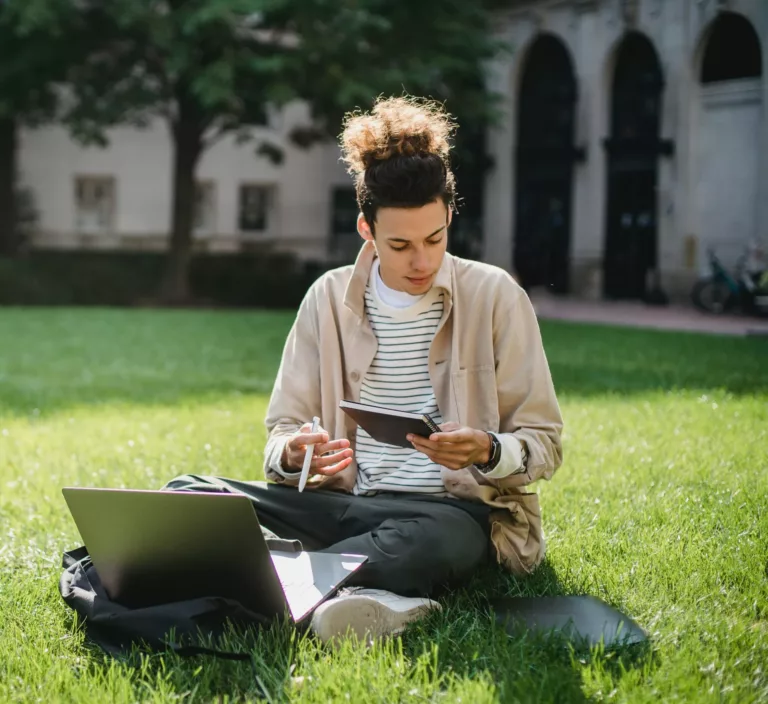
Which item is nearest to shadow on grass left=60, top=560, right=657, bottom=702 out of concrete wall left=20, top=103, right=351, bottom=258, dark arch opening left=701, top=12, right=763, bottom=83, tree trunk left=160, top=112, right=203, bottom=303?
dark arch opening left=701, top=12, right=763, bottom=83

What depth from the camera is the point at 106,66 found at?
20688 millimetres

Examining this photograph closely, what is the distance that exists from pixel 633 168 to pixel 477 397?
62.7ft

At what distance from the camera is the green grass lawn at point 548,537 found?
8.78ft

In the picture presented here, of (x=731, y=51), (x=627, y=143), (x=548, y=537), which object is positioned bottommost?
(x=548, y=537)

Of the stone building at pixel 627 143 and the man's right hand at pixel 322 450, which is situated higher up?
the stone building at pixel 627 143

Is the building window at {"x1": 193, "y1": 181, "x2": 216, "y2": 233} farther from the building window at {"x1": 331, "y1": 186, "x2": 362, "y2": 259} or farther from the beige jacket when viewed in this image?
the beige jacket

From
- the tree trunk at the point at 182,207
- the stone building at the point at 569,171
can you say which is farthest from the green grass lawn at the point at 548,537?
the tree trunk at the point at 182,207

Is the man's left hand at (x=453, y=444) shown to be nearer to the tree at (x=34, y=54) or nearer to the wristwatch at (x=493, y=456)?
the wristwatch at (x=493, y=456)

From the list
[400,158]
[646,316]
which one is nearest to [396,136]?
[400,158]

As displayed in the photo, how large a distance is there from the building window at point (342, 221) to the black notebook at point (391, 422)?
26.5 metres

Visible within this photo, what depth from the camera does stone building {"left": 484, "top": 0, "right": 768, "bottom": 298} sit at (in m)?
17.5

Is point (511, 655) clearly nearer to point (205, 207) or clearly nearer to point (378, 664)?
point (378, 664)

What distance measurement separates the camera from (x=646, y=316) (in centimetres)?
1773

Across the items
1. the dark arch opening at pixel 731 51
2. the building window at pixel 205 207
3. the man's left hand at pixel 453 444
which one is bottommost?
the man's left hand at pixel 453 444
